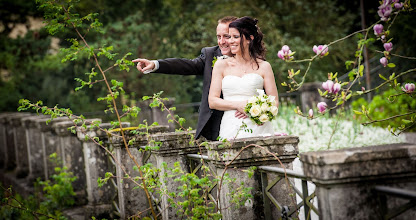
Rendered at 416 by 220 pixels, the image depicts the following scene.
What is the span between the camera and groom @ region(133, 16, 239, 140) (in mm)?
4742

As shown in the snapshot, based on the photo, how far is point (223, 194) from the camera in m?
3.80

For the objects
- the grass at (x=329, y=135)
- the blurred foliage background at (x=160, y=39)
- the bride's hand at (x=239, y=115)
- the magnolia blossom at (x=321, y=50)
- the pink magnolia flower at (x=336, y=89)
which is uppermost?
the blurred foliage background at (x=160, y=39)

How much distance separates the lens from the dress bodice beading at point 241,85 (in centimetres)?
473

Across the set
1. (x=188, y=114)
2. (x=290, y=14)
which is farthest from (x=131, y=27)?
(x=290, y=14)

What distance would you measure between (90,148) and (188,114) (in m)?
9.57

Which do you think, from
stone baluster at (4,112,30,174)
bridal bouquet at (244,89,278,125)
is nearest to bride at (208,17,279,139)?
bridal bouquet at (244,89,278,125)

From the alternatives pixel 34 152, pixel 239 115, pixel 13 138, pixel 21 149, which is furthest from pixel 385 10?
pixel 13 138

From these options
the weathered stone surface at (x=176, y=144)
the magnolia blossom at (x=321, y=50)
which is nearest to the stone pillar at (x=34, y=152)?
the weathered stone surface at (x=176, y=144)

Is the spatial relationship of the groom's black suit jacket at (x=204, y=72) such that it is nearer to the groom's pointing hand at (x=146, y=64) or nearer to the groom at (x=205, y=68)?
the groom at (x=205, y=68)

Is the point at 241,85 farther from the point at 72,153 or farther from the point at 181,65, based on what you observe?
the point at 72,153

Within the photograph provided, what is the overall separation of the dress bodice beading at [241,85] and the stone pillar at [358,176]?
2298 mm

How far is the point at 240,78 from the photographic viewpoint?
187 inches

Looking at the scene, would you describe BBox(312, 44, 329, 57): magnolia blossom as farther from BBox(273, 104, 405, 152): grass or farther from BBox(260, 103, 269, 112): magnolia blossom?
BBox(273, 104, 405, 152): grass

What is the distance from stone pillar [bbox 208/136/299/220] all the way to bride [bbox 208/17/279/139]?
982 mm
